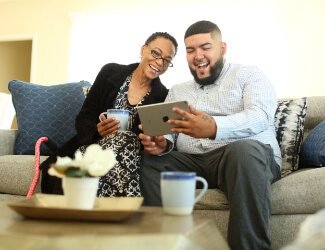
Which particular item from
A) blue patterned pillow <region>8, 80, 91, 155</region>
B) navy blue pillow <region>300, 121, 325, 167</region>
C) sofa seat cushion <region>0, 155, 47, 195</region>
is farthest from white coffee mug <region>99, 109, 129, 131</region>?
navy blue pillow <region>300, 121, 325, 167</region>

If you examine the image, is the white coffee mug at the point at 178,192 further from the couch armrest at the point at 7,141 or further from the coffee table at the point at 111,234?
the couch armrest at the point at 7,141

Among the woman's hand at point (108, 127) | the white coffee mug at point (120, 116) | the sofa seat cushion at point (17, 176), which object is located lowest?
the sofa seat cushion at point (17, 176)

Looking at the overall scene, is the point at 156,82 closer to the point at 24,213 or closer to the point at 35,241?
the point at 24,213

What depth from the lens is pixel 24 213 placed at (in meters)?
0.87

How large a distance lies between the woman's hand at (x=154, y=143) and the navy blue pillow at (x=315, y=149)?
677mm

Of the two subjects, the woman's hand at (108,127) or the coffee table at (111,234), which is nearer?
the coffee table at (111,234)

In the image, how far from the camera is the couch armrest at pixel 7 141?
2.45 meters

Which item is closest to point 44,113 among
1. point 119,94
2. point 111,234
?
point 119,94

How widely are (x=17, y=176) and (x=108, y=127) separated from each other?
60 centimetres

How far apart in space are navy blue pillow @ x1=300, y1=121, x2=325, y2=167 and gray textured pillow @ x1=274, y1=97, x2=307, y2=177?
37mm

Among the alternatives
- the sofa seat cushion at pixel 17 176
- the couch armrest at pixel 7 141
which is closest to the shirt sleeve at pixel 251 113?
the sofa seat cushion at pixel 17 176

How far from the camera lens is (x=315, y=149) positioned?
1871 millimetres

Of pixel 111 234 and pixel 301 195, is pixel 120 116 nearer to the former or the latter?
pixel 301 195

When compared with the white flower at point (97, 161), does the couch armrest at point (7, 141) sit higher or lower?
lower
